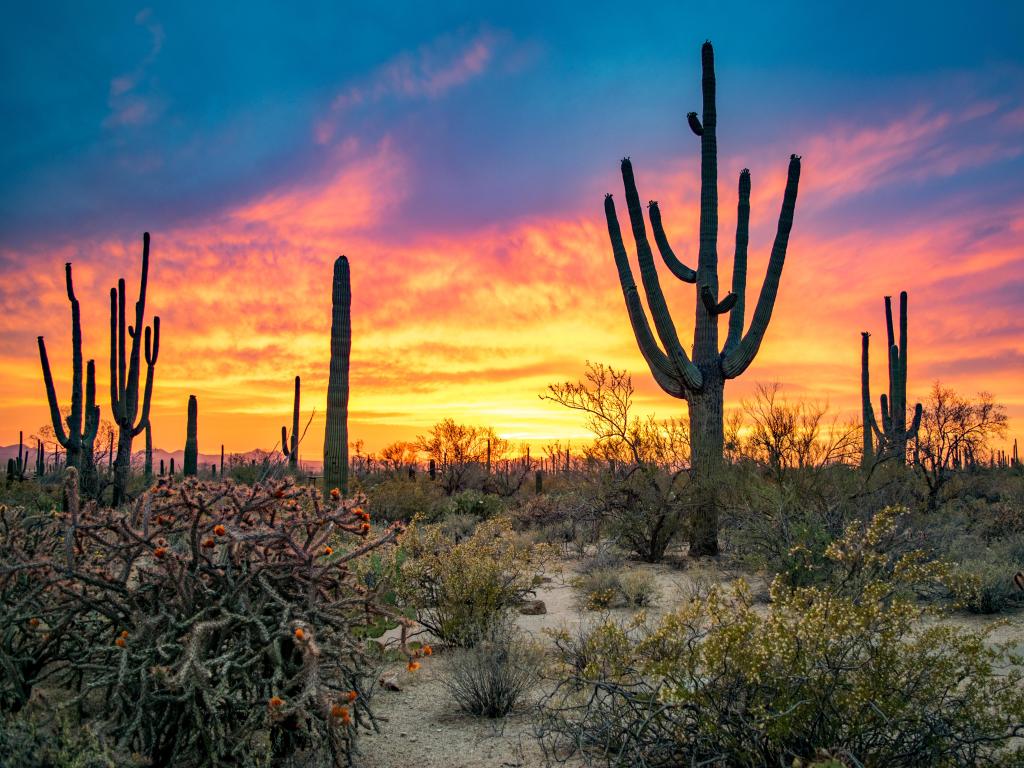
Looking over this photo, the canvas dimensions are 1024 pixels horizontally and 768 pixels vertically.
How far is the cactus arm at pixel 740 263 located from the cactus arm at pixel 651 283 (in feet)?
3.97

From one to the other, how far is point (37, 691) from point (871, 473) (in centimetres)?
1407

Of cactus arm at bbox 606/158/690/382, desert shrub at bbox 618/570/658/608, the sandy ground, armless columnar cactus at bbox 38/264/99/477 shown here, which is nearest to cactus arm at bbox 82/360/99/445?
armless columnar cactus at bbox 38/264/99/477

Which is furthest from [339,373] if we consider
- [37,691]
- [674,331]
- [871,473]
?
[37,691]

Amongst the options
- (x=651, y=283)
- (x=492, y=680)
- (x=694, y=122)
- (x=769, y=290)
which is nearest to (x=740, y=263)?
(x=769, y=290)

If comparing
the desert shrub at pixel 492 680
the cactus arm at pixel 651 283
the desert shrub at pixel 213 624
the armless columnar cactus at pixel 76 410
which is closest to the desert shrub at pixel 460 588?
the desert shrub at pixel 492 680

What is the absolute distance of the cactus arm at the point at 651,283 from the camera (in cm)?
1433

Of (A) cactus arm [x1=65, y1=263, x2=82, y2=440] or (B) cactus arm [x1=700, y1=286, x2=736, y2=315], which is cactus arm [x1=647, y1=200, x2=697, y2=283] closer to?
(B) cactus arm [x1=700, y1=286, x2=736, y2=315]

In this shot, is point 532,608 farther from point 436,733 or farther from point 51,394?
point 51,394

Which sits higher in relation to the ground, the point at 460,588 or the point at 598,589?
the point at 460,588

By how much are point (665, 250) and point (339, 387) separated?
24.5ft

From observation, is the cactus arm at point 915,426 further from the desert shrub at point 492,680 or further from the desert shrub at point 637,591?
the desert shrub at point 492,680

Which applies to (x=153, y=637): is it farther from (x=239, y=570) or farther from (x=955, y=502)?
(x=955, y=502)

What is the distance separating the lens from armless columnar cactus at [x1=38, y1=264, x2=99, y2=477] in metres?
21.1

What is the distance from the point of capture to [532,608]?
944 cm
